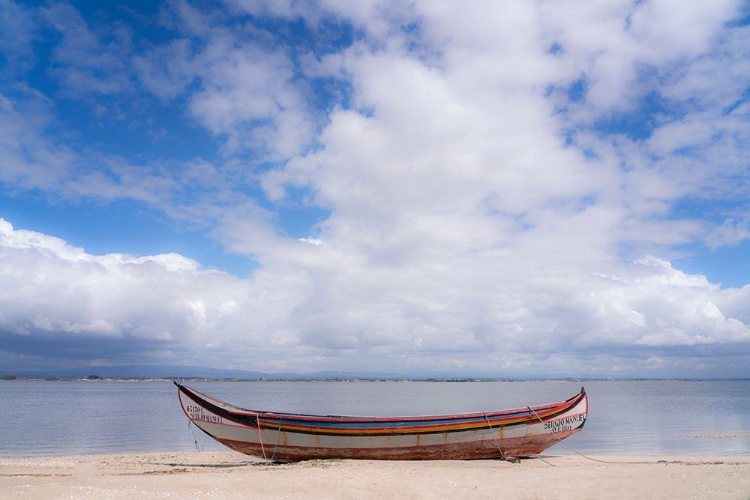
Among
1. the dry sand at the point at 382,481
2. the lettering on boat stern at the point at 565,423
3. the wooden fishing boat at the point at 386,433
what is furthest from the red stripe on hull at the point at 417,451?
the dry sand at the point at 382,481

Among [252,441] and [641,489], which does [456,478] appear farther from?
[252,441]

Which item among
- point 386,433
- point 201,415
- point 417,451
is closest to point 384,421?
point 386,433

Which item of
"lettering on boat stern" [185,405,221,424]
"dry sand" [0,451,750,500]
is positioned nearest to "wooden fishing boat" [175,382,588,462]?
"lettering on boat stern" [185,405,221,424]

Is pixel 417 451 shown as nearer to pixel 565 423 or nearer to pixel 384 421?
pixel 384 421

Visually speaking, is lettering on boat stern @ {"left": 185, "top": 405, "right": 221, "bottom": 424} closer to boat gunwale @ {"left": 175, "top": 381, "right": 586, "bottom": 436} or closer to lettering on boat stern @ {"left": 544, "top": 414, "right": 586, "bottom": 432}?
boat gunwale @ {"left": 175, "top": 381, "right": 586, "bottom": 436}

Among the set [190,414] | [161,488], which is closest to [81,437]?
[190,414]

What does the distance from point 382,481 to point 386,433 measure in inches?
156

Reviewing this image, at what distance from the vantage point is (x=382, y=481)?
42.3ft

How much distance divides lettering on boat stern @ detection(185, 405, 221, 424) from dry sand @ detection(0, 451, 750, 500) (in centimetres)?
167

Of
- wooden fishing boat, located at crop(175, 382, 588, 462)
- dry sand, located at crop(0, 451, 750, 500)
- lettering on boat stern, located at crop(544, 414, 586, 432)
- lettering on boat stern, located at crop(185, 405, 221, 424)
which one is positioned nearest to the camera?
dry sand, located at crop(0, 451, 750, 500)

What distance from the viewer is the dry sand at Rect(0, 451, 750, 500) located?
1145cm

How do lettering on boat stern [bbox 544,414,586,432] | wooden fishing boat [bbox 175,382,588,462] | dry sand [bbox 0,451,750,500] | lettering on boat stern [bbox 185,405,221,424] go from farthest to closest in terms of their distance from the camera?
1. lettering on boat stern [bbox 185,405,221,424]
2. lettering on boat stern [bbox 544,414,586,432]
3. wooden fishing boat [bbox 175,382,588,462]
4. dry sand [bbox 0,451,750,500]

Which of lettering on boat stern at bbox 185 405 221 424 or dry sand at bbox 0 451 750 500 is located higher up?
lettering on boat stern at bbox 185 405 221 424

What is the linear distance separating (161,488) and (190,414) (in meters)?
7.07
